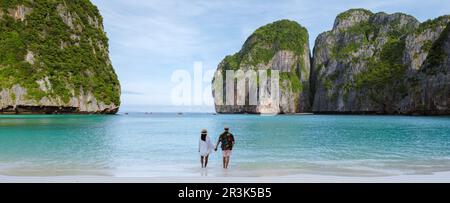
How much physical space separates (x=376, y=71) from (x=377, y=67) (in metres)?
3.18

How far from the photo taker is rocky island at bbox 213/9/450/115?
10600cm

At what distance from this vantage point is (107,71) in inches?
4582

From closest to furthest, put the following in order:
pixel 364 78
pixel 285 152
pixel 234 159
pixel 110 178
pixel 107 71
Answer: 1. pixel 110 178
2. pixel 234 159
3. pixel 285 152
4. pixel 107 71
5. pixel 364 78

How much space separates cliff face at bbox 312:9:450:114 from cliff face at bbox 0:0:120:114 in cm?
8341

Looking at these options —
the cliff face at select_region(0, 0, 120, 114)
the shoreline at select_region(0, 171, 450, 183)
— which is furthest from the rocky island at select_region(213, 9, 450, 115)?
the shoreline at select_region(0, 171, 450, 183)

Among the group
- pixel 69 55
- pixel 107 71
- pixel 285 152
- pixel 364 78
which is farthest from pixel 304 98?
pixel 285 152

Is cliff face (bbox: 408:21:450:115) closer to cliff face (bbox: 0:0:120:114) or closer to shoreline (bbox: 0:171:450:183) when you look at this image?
cliff face (bbox: 0:0:120:114)

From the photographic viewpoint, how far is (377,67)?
156 meters

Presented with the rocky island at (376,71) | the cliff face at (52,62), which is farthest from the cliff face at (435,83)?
the cliff face at (52,62)

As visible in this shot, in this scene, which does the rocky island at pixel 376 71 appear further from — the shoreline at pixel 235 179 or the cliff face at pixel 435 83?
the shoreline at pixel 235 179

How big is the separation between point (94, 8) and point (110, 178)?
411 ft
